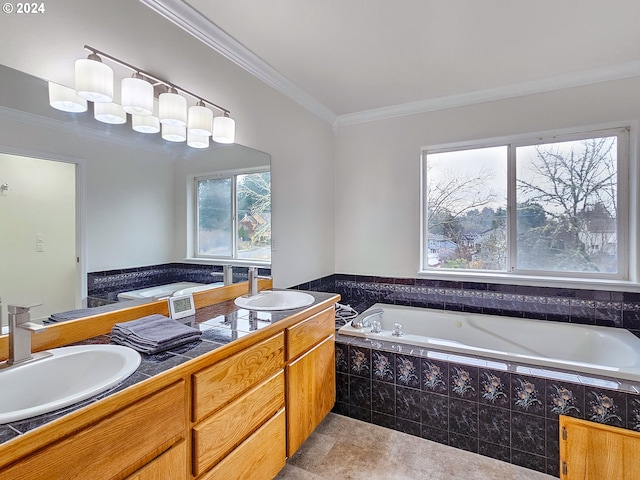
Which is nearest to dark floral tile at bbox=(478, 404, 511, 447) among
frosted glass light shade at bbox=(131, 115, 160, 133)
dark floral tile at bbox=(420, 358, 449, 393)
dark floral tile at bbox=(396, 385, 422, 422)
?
dark floral tile at bbox=(420, 358, 449, 393)

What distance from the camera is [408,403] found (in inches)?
80.7

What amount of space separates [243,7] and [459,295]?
2671mm

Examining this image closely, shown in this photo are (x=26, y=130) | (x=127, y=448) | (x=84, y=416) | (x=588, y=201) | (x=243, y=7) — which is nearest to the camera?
(x=84, y=416)

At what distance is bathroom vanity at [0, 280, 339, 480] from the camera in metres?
0.78

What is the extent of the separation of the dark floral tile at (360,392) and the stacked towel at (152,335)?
1294 mm

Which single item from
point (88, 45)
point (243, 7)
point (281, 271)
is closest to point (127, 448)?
point (88, 45)

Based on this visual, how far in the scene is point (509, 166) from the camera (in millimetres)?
2826

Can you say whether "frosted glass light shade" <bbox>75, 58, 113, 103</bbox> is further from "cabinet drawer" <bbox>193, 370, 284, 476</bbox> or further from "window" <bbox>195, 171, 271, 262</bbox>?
"cabinet drawer" <bbox>193, 370, 284, 476</bbox>

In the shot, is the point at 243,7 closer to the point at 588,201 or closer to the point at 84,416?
the point at 84,416

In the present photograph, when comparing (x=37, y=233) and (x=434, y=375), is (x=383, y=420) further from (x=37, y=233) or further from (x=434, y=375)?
(x=37, y=233)

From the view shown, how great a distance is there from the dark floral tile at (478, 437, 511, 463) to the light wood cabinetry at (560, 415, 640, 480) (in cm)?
25

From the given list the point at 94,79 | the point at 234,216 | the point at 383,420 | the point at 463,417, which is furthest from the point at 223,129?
the point at 463,417

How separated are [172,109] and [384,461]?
2211mm

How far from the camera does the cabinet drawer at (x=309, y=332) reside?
170cm
